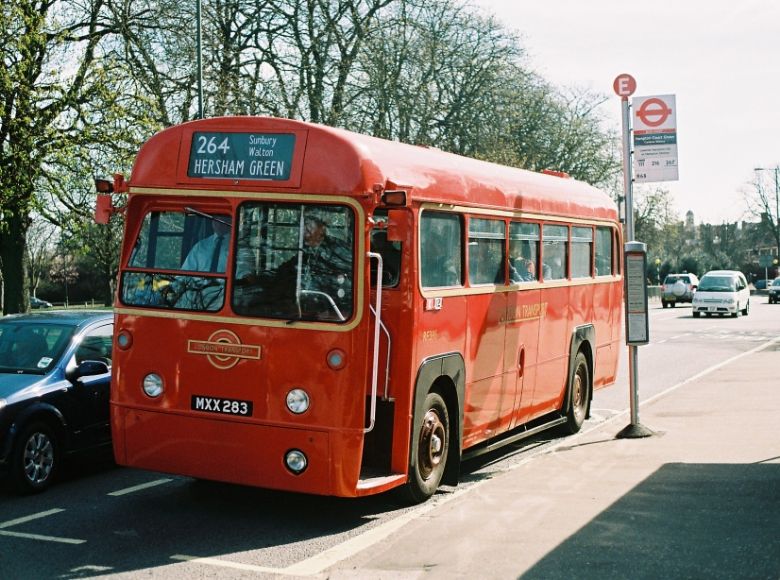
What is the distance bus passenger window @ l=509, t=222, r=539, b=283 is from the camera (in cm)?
1034

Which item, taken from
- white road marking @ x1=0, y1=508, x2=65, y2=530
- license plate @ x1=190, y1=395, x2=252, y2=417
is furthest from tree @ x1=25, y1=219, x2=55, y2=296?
license plate @ x1=190, y1=395, x2=252, y2=417

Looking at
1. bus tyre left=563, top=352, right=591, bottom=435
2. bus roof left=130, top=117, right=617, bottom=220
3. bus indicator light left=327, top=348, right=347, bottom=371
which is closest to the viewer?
bus indicator light left=327, top=348, right=347, bottom=371

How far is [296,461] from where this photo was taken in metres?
7.51

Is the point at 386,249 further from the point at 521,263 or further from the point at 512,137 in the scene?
the point at 512,137

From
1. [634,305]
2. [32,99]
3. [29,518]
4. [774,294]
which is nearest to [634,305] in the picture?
[634,305]

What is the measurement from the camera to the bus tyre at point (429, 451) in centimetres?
830

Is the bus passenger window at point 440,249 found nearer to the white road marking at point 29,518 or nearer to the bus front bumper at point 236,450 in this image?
the bus front bumper at point 236,450

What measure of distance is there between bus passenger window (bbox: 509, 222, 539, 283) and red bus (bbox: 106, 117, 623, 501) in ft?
4.56

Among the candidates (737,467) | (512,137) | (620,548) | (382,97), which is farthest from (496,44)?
(620,548)

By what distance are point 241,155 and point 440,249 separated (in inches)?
72.3

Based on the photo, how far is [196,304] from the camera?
787cm

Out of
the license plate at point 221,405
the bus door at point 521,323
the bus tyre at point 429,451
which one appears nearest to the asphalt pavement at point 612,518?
the bus tyre at point 429,451

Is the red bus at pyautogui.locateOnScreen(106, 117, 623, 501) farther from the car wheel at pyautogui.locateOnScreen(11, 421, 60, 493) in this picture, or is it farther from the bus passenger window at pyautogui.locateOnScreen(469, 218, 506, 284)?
the car wheel at pyautogui.locateOnScreen(11, 421, 60, 493)

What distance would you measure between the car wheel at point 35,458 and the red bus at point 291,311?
1.22 m
